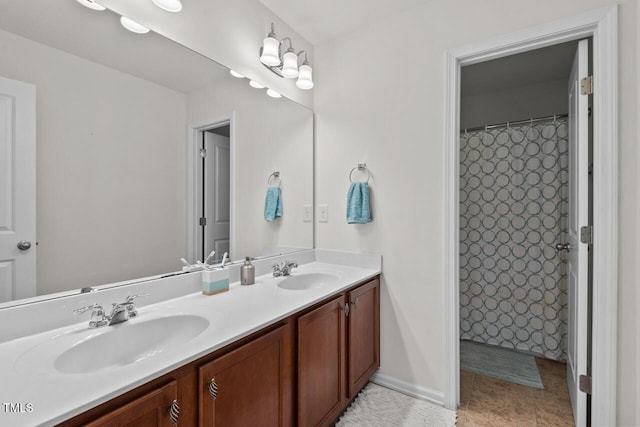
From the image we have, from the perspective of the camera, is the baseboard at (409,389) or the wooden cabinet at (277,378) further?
the baseboard at (409,389)

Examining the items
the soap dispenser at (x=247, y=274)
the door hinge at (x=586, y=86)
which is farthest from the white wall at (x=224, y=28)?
the door hinge at (x=586, y=86)

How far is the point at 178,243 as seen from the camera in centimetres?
148

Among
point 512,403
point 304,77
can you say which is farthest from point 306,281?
point 512,403

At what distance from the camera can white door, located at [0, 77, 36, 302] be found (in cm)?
98

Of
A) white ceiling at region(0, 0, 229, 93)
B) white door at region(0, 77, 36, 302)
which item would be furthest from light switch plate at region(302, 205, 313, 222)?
white door at region(0, 77, 36, 302)

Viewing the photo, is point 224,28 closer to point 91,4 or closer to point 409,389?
point 91,4

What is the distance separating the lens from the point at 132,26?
1314 millimetres

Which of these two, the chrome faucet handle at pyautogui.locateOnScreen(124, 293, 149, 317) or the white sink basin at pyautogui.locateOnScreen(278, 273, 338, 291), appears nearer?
the chrome faucet handle at pyautogui.locateOnScreen(124, 293, 149, 317)

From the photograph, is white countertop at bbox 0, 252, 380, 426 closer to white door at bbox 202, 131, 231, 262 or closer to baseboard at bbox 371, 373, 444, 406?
white door at bbox 202, 131, 231, 262

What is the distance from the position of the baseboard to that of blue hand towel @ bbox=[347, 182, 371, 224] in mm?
1036

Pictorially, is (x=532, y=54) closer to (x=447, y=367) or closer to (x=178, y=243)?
(x=447, y=367)

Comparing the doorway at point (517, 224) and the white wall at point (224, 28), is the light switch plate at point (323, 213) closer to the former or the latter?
the white wall at point (224, 28)

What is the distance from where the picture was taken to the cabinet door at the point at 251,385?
942 millimetres

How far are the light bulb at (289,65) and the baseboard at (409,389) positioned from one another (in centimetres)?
205
